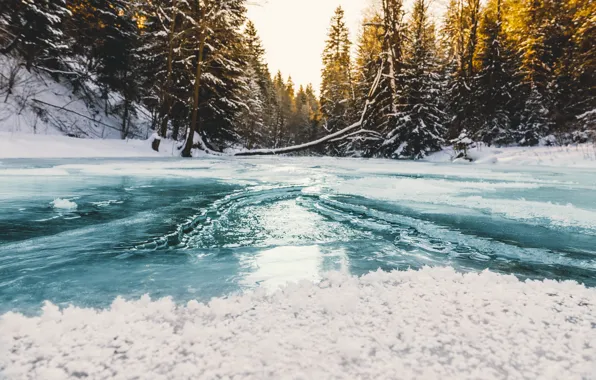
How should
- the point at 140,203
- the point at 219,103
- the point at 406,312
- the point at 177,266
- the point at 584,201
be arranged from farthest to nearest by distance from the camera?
1. the point at 219,103
2. the point at 584,201
3. the point at 140,203
4. the point at 177,266
5. the point at 406,312

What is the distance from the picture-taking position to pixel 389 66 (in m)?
18.2

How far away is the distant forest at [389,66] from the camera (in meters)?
15.5

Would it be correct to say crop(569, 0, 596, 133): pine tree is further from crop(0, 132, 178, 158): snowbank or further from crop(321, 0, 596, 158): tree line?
crop(0, 132, 178, 158): snowbank

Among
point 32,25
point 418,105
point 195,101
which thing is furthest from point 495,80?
point 32,25

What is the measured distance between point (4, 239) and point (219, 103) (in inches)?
673

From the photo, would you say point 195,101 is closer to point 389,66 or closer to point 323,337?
point 389,66

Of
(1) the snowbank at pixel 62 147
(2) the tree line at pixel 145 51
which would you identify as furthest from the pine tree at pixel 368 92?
(1) the snowbank at pixel 62 147

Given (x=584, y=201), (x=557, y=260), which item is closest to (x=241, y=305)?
(x=557, y=260)

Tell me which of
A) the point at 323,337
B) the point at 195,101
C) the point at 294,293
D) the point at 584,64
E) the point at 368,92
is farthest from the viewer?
the point at 368,92

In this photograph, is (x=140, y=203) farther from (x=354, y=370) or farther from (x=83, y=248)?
(x=354, y=370)

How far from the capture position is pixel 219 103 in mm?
18719

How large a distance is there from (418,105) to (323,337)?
19698mm

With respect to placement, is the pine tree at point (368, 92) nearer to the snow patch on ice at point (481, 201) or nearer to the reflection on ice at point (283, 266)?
the snow patch on ice at point (481, 201)

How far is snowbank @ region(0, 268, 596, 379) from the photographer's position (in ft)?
3.09
